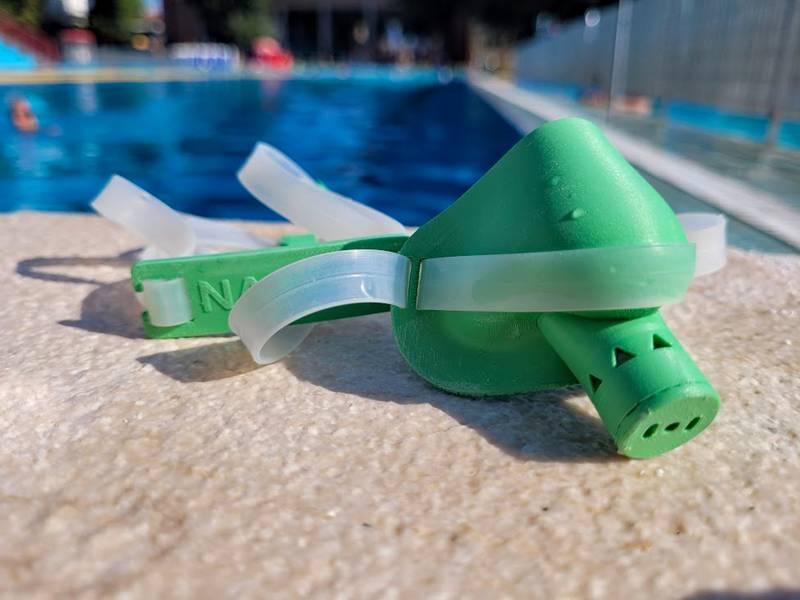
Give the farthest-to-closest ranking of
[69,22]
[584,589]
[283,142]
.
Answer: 1. [69,22]
2. [283,142]
3. [584,589]

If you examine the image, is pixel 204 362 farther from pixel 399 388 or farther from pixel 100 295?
pixel 100 295

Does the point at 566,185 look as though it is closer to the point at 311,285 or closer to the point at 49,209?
the point at 311,285

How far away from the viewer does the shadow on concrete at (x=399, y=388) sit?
1074mm

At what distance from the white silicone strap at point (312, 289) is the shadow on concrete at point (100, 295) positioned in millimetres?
412

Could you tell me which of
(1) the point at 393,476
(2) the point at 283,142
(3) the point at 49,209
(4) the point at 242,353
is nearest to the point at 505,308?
(1) the point at 393,476

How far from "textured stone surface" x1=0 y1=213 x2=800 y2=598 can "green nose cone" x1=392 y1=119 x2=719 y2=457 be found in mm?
60

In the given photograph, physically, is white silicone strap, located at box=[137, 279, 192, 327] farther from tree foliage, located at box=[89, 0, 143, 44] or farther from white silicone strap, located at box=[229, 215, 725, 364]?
tree foliage, located at box=[89, 0, 143, 44]

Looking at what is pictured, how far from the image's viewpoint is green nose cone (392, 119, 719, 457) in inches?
38.2

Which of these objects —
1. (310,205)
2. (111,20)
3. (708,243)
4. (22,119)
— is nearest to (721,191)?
(708,243)

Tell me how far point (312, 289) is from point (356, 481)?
1.16 feet

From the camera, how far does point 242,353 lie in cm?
138

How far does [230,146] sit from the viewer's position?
22.2 ft

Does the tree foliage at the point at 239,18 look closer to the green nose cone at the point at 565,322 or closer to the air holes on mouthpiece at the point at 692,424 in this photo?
the green nose cone at the point at 565,322

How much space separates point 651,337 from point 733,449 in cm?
23
